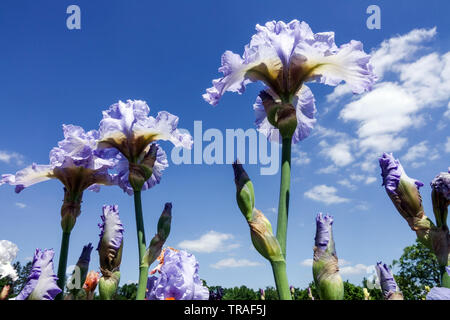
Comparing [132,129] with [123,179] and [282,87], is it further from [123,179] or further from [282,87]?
[282,87]

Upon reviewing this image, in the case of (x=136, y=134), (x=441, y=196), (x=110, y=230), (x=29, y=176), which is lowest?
(x=110, y=230)

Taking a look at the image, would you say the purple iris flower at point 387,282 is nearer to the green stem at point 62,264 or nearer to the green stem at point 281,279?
the green stem at point 281,279

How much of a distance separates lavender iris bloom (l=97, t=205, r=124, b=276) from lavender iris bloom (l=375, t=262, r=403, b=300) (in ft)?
4.42

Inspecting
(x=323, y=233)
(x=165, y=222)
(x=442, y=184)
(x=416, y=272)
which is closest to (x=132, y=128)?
(x=165, y=222)

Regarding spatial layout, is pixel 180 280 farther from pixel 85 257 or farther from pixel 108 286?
pixel 85 257

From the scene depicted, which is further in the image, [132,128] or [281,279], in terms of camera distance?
[132,128]

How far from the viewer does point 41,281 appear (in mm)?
1586

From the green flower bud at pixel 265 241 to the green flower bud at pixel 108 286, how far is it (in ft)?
3.50

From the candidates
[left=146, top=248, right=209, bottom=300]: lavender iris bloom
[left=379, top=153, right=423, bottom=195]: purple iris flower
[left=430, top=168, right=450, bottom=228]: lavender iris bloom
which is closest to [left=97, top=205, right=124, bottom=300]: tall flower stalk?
[left=146, top=248, right=209, bottom=300]: lavender iris bloom

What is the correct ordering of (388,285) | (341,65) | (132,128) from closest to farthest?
(388,285) → (341,65) → (132,128)

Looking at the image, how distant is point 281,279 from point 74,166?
60.7 inches

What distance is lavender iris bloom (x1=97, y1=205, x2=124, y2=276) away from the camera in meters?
2.08

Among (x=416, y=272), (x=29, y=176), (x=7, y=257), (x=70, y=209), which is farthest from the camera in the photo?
(x=416, y=272)
